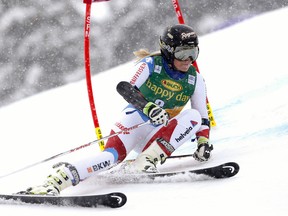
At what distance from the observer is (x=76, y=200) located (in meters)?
3.49

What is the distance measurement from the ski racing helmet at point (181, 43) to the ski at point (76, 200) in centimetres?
144

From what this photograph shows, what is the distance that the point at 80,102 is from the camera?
31.3 ft

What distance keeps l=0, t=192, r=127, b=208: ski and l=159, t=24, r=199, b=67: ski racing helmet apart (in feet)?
4.71

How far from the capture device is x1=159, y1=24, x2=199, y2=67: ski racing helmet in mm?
4488

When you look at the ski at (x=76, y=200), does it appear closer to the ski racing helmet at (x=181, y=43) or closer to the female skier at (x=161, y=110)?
the female skier at (x=161, y=110)

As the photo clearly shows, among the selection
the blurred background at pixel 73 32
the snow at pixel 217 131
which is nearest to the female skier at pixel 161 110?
the snow at pixel 217 131

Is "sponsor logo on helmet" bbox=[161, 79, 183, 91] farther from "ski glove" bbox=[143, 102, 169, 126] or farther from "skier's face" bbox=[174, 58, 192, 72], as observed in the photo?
"ski glove" bbox=[143, 102, 169, 126]

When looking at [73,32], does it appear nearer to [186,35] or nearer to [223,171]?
[186,35]

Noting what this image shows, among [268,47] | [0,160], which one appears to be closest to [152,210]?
[0,160]

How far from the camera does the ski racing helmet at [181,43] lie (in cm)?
449

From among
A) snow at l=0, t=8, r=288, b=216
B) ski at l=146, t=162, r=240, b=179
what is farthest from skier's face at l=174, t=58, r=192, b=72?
ski at l=146, t=162, r=240, b=179

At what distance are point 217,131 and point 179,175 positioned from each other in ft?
7.10

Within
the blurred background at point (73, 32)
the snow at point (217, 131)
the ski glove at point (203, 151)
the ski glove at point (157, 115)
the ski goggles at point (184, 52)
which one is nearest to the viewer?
the snow at point (217, 131)

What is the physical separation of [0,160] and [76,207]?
12.3 ft
